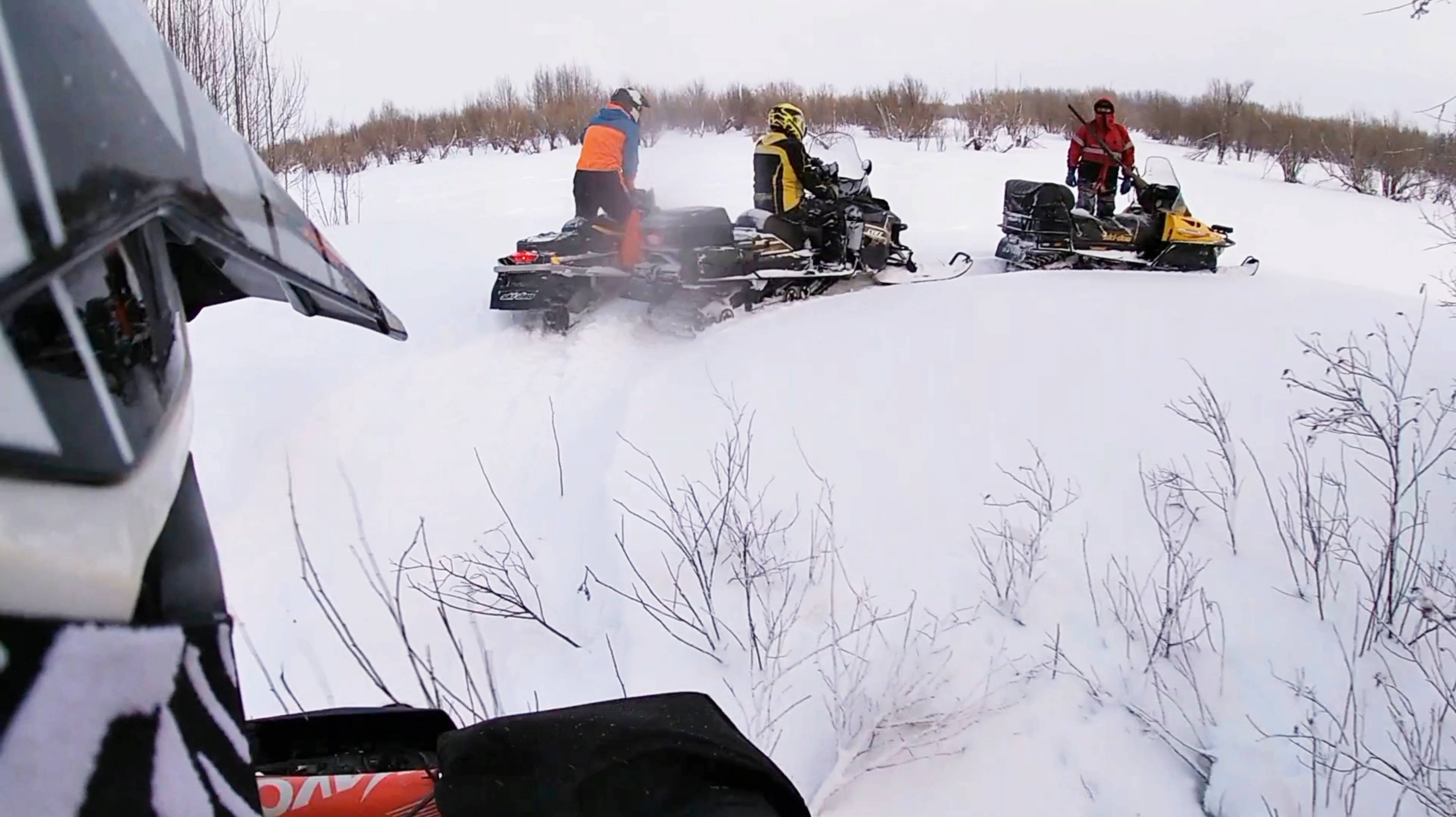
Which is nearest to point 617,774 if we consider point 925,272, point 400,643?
point 400,643

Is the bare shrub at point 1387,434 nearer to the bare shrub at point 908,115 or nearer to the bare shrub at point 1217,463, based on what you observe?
the bare shrub at point 1217,463

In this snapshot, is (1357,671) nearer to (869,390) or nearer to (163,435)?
(869,390)

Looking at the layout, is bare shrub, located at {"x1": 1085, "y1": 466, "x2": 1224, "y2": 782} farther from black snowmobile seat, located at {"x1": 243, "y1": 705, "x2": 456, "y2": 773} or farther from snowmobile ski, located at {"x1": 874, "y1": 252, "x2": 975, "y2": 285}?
snowmobile ski, located at {"x1": 874, "y1": 252, "x2": 975, "y2": 285}

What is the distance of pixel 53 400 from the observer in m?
0.50

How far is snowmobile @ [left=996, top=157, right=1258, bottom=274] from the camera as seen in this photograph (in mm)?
8273

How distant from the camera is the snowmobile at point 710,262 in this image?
638 centimetres

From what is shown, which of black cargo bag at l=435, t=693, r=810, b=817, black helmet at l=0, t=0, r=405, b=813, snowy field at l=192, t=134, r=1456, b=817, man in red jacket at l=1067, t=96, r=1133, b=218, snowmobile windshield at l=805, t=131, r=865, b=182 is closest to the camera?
black helmet at l=0, t=0, r=405, b=813

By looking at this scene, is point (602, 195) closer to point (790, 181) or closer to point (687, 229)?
point (687, 229)

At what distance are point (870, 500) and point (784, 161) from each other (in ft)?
13.7

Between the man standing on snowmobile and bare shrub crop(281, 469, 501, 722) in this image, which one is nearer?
bare shrub crop(281, 469, 501, 722)

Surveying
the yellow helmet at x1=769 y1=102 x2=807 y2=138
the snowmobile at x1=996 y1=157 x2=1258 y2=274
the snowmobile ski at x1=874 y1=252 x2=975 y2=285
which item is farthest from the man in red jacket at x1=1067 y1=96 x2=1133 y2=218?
the yellow helmet at x1=769 y1=102 x2=807 y2=138

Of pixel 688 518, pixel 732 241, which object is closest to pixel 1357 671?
pixel 688 518

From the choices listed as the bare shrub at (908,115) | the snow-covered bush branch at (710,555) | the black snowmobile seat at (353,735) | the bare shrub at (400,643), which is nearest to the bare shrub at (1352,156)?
the bare shrub at (908,115)

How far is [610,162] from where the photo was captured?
6820 millimetres
